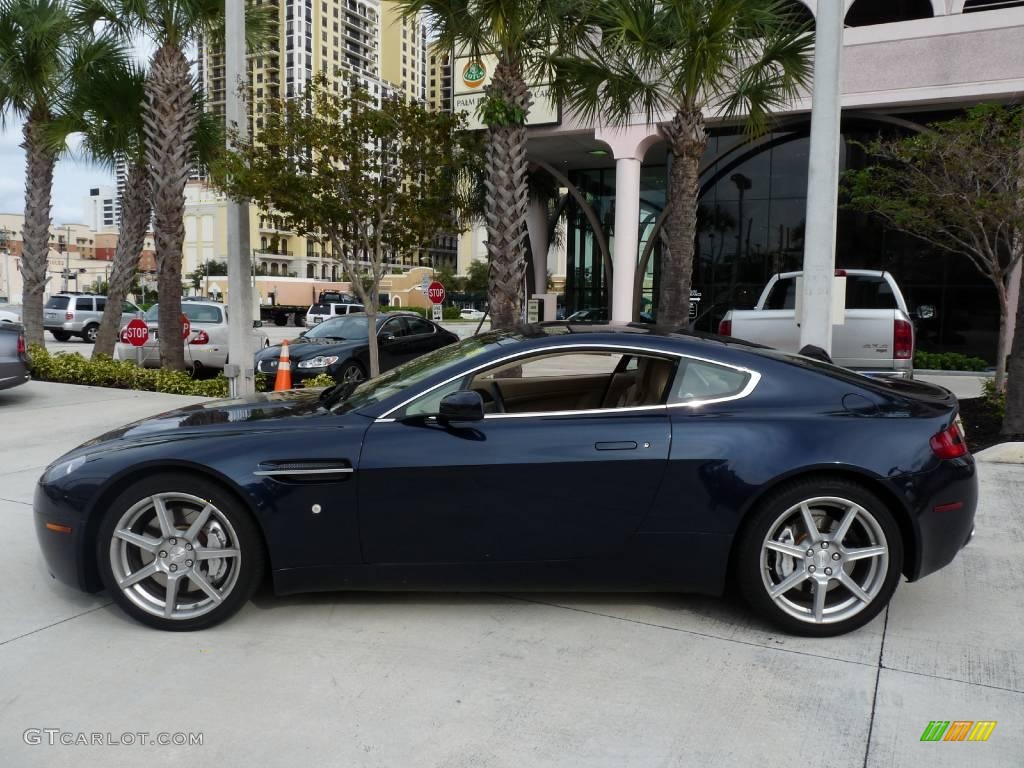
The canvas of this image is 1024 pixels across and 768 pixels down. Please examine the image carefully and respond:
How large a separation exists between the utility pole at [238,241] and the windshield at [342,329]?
2742 mm

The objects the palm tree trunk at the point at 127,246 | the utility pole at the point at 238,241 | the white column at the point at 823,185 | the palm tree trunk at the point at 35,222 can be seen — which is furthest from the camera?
the palm tree trunk at the point at 35,222

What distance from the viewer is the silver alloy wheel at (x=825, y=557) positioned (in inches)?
144

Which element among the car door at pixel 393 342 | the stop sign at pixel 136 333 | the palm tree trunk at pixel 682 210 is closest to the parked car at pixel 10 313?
the stop sign at pixel 136 333

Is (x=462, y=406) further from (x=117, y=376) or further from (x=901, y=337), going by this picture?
Answer: (x=117, y=376)

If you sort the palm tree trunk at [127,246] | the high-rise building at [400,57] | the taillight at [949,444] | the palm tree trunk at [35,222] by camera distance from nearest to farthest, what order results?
the taillight at [949,444], the palm tree trunk at [127,246], the palm tree trunk at [35,222], the high-rise building at [400,57]

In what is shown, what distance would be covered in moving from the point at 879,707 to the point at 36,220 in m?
16.9

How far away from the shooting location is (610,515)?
12.0 ft

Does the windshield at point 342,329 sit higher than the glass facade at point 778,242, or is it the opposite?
the glass facade at point 778,242

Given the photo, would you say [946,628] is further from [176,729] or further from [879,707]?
[176,729]

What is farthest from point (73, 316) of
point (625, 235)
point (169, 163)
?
point (625, 235)

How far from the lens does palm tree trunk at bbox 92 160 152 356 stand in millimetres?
14422

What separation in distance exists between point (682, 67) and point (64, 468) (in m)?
9.69

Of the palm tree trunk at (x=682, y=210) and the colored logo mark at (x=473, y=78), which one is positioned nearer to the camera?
the palm tree trunk at (x=682, y=210)

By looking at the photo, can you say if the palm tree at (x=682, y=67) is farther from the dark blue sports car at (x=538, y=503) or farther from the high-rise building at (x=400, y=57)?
the high-rise building at (x=400, y=57)
